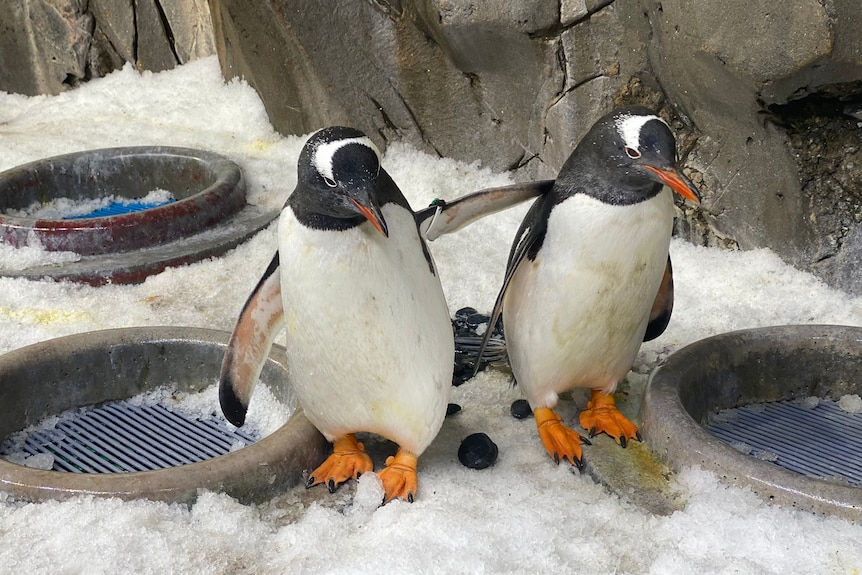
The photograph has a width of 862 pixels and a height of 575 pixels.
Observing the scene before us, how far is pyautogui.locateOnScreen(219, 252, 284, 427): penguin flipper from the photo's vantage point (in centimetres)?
204

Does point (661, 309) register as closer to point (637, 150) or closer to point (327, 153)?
point (637, 150)

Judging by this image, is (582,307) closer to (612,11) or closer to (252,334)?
(252,334)

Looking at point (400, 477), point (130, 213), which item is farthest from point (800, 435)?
point (130, 213)

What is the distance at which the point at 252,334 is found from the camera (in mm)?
2072

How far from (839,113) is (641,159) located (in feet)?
3.79


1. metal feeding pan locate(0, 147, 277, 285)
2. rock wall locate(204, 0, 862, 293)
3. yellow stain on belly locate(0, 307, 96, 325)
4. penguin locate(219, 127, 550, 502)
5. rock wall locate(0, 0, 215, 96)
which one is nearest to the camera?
penguin locate(219, 127, 550, 502)

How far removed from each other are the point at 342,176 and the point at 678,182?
68 cm

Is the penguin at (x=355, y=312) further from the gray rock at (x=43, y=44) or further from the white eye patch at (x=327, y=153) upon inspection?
the gray rock at (x=43, y=44)

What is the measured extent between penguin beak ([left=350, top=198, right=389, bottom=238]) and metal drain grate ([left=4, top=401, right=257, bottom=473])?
854mm

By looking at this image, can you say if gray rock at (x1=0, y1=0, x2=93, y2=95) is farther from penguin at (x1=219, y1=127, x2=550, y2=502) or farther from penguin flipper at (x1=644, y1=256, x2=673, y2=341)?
penguin flipper at (x1=644, y1=256, x2=673, y2=341)

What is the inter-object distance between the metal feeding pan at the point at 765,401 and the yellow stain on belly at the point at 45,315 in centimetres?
178

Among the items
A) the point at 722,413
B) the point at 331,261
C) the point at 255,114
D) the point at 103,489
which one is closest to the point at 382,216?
the point at 331,261

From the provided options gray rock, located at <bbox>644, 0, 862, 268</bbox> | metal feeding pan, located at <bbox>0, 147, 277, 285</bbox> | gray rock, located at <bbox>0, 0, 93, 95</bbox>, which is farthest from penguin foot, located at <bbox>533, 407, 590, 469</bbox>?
gray rock, located at <bbox>0, 0, 93, 95</bbox>

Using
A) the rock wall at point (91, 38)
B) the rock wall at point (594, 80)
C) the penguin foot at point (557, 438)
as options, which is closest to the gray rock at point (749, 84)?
the rock wall at point (594, 80)
